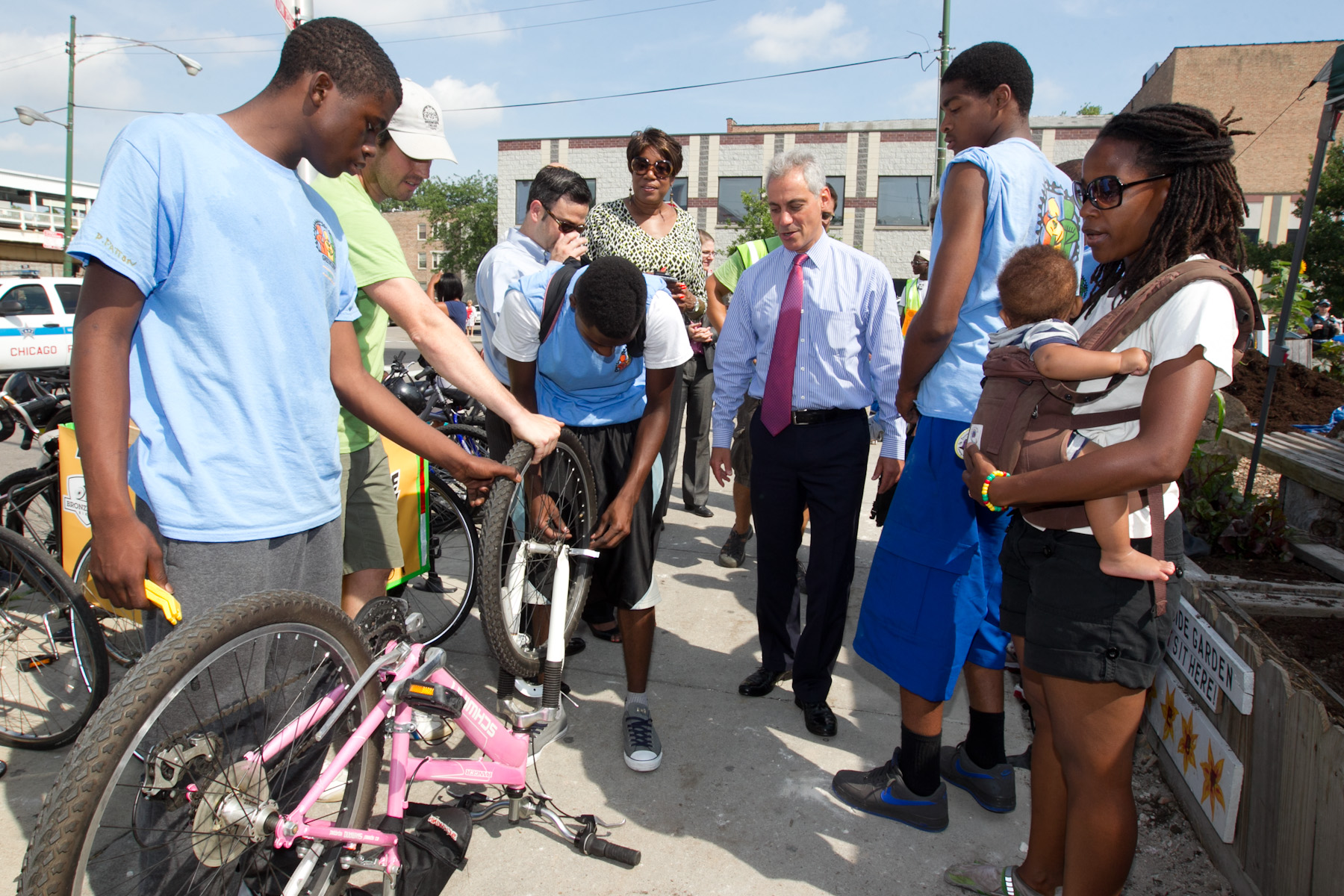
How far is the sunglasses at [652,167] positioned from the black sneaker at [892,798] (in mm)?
2828


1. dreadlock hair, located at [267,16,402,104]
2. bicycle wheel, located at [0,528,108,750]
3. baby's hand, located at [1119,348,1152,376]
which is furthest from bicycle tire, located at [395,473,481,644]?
baby's hand, located at [1119,348,1152,376]

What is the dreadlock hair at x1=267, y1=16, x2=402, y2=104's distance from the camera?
A: 1.71 m

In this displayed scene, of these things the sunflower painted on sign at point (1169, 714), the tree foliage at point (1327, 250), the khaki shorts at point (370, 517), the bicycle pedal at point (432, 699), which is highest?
the tree foliage at point (1327, 250)

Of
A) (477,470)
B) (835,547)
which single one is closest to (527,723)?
(477,470)

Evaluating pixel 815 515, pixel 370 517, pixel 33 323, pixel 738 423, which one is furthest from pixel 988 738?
pixel 33 323

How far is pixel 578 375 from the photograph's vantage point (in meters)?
2.92

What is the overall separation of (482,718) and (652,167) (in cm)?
277

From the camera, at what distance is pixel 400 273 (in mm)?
2482

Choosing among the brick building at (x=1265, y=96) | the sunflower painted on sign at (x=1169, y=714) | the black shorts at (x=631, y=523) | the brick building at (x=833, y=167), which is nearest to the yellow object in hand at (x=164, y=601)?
the black shorts at (x=631, y=523)

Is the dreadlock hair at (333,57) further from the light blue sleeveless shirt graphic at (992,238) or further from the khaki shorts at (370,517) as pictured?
the light blue sleeveless shirt graphic at (992,238)

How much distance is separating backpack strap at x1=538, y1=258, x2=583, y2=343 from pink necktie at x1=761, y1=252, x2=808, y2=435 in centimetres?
81

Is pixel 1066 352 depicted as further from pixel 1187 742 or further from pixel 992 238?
pixel 1187 742

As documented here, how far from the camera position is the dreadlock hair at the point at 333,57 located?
1.71 meters

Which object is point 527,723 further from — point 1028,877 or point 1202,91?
point 1202,91
